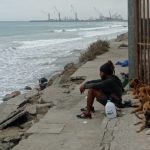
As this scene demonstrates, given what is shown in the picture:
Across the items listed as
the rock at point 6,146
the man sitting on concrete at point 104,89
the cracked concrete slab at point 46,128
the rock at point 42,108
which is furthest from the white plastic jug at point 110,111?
the rock at point 42,108

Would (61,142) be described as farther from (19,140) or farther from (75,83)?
(75,83)

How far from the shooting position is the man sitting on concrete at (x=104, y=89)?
379 inches

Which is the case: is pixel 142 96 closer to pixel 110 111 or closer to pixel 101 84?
pixel 101 84

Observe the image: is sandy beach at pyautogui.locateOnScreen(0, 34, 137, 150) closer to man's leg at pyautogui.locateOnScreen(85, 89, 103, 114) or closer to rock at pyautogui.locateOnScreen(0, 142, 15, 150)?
rock at pyautogui.locateOnScreen(0, 142, 15, 150)

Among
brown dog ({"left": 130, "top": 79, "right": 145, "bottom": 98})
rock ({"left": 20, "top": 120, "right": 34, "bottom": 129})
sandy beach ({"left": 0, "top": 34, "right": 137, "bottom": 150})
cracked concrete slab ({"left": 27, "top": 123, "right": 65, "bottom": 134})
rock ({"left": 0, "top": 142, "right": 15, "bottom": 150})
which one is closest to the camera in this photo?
rock ({"left": 0, "top": 142, "right": 15, "bottom": 150})

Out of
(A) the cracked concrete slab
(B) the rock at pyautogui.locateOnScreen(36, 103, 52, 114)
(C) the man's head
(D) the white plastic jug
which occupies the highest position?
(C) the man's head

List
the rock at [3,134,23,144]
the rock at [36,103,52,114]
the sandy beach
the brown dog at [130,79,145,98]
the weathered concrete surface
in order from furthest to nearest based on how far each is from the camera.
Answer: the rock at [36,103,52,114]
the brown dog at [130,79,145,98]
the rock at [3,134,23,144]
the sandy beach
the weathered concrete surface

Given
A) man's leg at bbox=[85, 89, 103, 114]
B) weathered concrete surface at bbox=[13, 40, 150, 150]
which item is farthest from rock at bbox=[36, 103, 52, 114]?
man's leg at bbox=[85, 89, 103, 114]

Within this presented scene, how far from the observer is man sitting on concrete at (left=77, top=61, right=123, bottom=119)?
31.6ft

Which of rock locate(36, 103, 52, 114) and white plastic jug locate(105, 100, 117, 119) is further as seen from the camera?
rock locate(36, 103, 52, 114)

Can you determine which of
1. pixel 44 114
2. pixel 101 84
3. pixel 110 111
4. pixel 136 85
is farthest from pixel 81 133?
pixel 136 85

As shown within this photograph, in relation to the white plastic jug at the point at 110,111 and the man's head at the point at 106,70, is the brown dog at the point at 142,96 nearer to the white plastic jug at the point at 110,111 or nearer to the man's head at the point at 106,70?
the white plastic jug at the point at 110,111

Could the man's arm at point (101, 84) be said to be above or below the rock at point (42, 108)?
above

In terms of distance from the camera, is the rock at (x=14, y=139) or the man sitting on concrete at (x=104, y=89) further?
the man sitting on concrete at (x=104, y=89)
